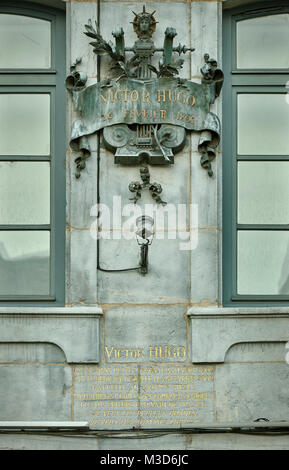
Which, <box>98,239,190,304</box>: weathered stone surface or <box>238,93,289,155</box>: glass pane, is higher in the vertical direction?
<box>238,93,289,155</box>: glass pane

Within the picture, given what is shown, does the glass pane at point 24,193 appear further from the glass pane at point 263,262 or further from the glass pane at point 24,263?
the glass pane at point 263,262

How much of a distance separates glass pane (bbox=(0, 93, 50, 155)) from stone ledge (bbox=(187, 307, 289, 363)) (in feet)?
9.16

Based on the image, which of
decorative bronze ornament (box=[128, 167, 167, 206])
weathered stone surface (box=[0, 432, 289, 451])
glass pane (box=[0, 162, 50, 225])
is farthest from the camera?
glass pane (box=[0, 162, 50, 225])

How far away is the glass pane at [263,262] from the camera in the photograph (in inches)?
565

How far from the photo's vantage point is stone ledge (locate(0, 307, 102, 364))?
13.8 metres

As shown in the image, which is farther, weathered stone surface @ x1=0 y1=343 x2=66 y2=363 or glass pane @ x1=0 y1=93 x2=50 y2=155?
glass pane @ x1=0 y1=93 x2=50 y2=155

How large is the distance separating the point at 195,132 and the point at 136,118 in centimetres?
71

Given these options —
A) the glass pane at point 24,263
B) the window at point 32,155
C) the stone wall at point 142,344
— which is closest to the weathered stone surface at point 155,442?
the stone wall at point 142,344

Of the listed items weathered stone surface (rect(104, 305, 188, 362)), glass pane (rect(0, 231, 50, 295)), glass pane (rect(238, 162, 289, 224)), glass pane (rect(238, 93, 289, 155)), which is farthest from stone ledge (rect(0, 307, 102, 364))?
glass pane (rect(238, 93, 289, 155))

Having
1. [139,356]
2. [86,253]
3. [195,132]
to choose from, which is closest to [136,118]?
[195,132]

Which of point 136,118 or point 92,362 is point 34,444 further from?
point 136,118

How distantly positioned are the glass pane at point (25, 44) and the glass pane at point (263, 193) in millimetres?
2750

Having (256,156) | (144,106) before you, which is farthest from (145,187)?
(256,156)

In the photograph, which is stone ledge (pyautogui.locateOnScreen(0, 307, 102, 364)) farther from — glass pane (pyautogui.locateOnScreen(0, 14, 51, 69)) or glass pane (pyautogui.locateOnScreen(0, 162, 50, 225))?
glass pane (pyautogui.locateOnScreen(0, 14, 51, 69))
